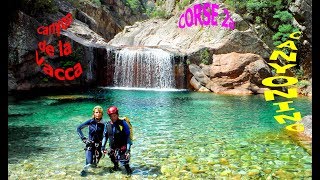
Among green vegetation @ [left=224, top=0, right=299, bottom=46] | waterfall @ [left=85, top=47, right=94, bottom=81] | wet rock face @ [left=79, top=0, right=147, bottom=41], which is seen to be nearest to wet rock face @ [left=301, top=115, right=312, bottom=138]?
green vegetation @ [left=224, top=0, right=299, bottom=46]

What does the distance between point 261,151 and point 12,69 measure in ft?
46.6

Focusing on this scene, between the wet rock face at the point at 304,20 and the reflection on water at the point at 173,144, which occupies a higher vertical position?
the wet rock face at the point at 304,20

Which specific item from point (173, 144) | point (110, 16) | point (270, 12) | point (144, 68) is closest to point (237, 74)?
point (144, 68)

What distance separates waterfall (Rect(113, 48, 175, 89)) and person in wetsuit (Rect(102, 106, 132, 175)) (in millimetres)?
16370

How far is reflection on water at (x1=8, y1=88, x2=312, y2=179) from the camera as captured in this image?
557 cm

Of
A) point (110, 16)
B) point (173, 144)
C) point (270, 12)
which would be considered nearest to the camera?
point (173, 144)

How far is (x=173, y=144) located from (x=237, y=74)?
12526 millimetres

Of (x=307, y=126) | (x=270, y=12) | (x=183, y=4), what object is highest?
(x=183, y=4)

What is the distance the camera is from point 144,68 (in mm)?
21797

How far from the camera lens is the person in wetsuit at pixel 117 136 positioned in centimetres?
502

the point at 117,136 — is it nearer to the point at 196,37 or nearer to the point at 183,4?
Result: the point at 196,37

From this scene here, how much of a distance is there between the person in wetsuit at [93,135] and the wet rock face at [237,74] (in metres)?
14.4
